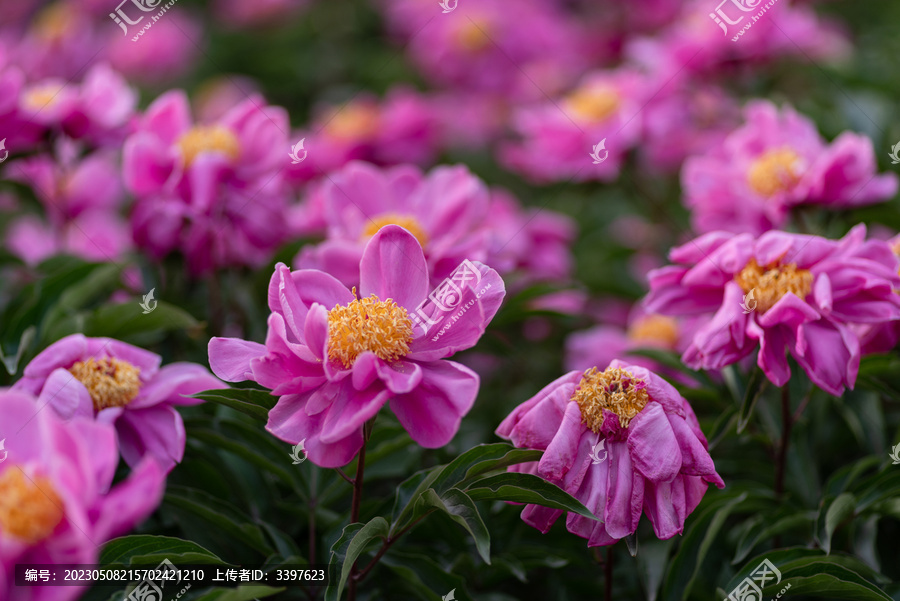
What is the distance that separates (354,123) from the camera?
2.21m

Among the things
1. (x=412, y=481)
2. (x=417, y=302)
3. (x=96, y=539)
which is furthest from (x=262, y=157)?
(x=96, y=539)

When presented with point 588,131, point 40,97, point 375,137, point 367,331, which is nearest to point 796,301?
point 367,331

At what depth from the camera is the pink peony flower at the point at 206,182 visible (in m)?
1.49

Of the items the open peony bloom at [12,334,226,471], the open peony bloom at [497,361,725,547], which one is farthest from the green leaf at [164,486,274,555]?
the open peony bloom at [497,361,725,547]

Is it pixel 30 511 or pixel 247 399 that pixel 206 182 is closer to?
pixel 247 399

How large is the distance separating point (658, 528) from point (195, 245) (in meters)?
1.04

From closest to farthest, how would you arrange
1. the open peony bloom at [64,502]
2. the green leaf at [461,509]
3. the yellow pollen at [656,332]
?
the open peony bloom at [64,502] < the green leaf at [461,509] < the yellow pollen at [656,332]

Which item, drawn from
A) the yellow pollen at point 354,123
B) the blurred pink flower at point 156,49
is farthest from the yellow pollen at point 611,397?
the blurred pink flower at point 156,49

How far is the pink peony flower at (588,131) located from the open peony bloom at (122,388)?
119 cm

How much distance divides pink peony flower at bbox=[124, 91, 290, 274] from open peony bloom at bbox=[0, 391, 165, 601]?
0.74 m

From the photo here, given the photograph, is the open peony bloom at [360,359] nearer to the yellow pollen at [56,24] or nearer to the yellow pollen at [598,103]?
the yellow pollen at [598,103]

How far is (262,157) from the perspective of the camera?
1620 millimetres

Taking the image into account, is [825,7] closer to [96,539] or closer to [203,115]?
[203,115]

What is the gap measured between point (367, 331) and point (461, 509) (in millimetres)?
250
